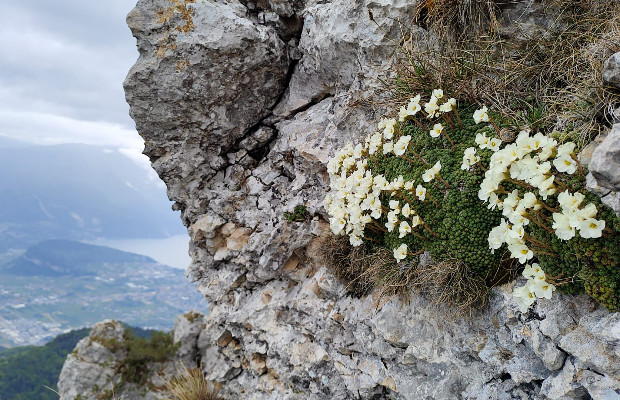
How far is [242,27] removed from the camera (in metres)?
6.00

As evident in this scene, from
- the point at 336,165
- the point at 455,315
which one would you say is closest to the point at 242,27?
the point at 336,165

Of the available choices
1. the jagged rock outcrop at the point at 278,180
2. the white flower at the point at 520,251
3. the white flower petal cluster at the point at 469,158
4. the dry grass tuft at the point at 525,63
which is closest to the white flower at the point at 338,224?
the jagged rock outcrop at the point at 278,180

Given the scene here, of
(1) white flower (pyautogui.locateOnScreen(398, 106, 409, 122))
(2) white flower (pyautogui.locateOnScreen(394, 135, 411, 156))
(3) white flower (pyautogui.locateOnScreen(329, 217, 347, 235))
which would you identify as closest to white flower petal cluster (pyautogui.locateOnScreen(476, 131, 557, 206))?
(2) white flower (pyautogui.locateOnScreen(394, 135, 411, 156))

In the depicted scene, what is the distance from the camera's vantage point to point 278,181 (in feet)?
20.5

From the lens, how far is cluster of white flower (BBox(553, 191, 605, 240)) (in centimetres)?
253

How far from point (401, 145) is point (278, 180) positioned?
2569 mm

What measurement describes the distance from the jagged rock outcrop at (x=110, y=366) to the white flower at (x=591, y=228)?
8921 millimetres

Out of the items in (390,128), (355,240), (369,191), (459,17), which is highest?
(459,17)

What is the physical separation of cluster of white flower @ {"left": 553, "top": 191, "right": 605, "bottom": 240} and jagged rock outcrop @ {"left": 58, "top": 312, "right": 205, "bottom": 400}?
348 inches

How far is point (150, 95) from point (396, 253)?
181 inches

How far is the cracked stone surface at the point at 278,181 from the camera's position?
4.32 metres

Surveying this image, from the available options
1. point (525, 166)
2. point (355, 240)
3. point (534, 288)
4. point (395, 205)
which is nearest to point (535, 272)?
point (534, 288)

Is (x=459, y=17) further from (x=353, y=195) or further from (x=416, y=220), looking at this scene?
(x=416, y=220)

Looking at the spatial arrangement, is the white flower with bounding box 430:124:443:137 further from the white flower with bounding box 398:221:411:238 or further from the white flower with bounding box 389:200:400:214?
the white flower with bounding box 398:221:411:238
